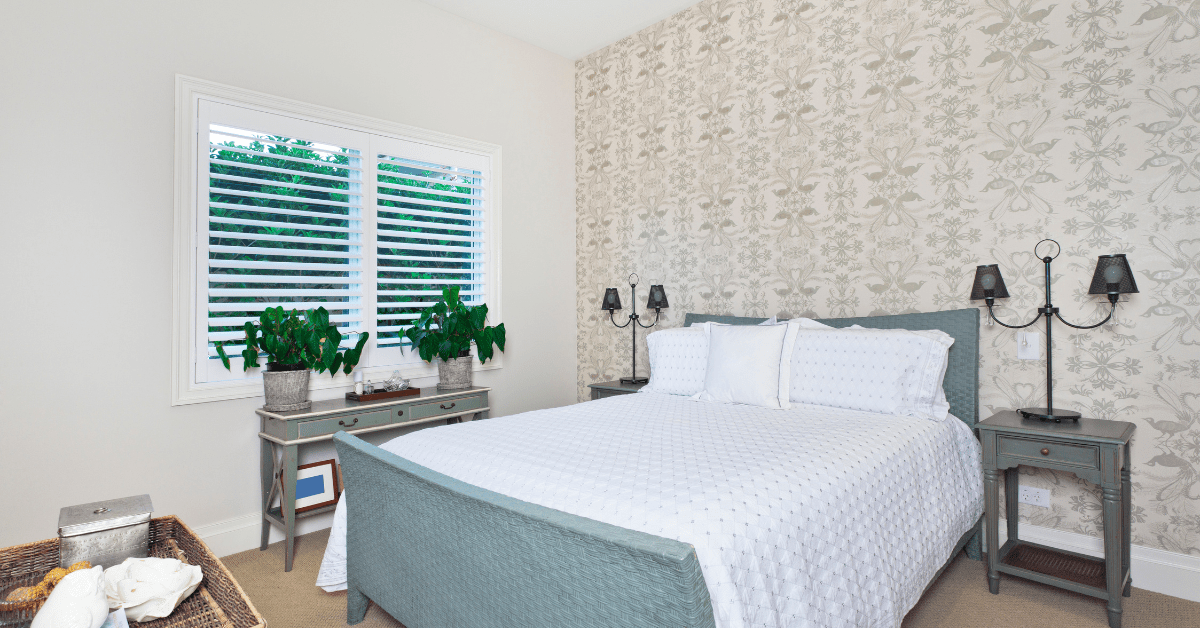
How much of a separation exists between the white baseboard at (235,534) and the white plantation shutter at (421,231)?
974mm

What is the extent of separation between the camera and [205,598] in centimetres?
127

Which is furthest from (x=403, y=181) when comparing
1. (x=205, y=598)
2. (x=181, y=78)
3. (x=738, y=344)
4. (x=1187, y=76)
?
(x=1187, y=76)

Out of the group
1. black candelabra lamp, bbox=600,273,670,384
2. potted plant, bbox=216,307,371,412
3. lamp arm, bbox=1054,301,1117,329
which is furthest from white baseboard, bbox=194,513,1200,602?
black candelabra lamp, bbox=600,273,670,384

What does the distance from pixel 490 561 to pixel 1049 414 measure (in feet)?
7.15

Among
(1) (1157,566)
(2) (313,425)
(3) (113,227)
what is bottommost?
(1) (1157,566)

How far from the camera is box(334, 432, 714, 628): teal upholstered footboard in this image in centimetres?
109

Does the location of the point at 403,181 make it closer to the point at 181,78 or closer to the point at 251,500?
the point at 181,78

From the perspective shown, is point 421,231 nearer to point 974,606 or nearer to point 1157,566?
point 974,606

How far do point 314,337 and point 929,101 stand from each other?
10.2ft

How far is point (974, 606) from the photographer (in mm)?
2189

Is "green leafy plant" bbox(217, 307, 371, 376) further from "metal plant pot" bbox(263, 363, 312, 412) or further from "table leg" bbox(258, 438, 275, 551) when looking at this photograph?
"table leg" bbox(258, 438, 275, 551)

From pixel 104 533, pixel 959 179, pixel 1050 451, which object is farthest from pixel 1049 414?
pixel 104 533

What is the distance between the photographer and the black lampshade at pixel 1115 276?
2145 mm

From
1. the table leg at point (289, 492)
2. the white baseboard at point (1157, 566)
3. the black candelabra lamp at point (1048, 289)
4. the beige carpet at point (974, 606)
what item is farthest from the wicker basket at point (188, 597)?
the white baseboard at point (1157, 566)
